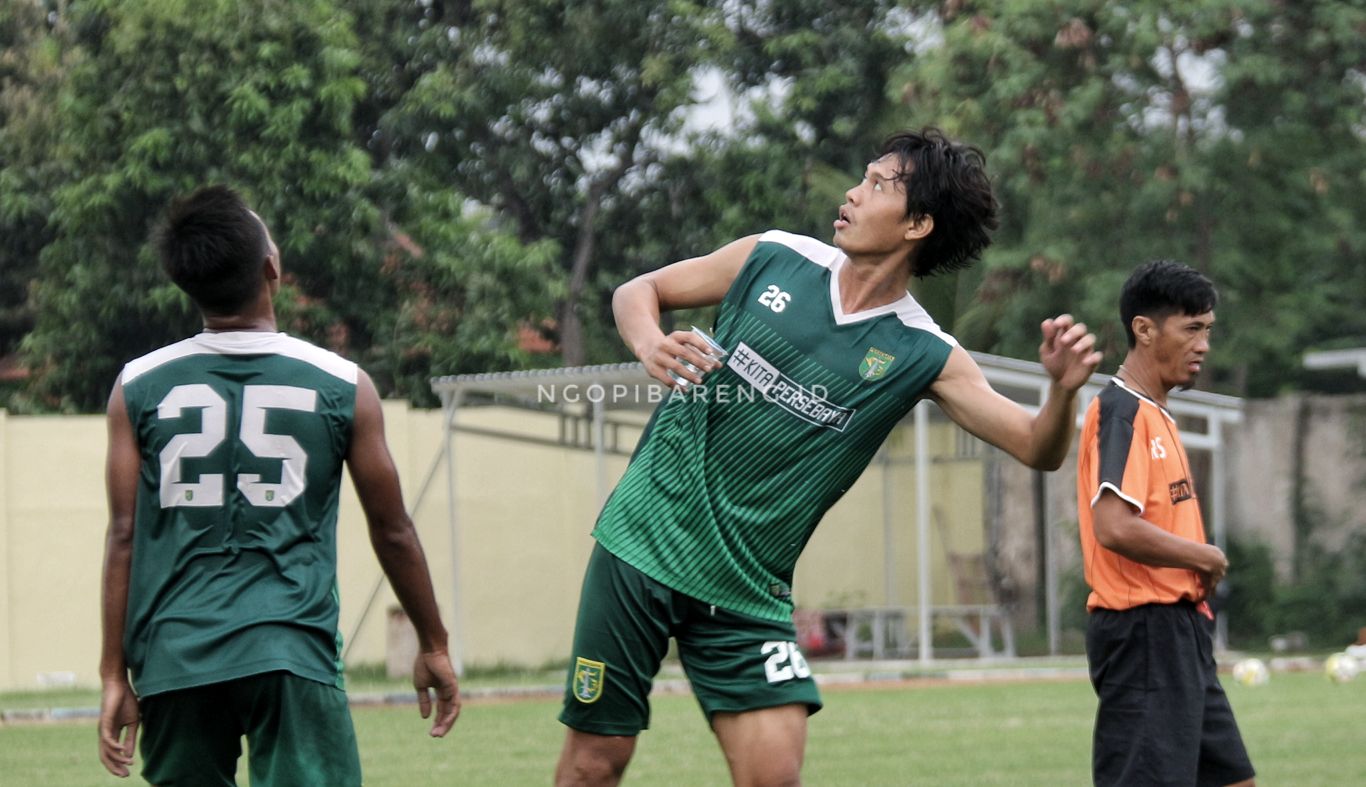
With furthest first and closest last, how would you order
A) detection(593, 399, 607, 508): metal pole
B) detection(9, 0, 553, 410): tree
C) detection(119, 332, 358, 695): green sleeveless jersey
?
detection(9, 0, 553, 410): tree
detection(593, 399, 607, 508): metal pole
detection(119, 332, 358, 695): green sleeveless jersey

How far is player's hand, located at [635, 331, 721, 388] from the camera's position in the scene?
4.96 m

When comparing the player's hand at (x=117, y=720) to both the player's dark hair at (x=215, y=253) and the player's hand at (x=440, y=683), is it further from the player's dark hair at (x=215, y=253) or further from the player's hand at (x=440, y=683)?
the player's dark hair at (x=215, y=253)

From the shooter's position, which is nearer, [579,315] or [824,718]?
[824,718]

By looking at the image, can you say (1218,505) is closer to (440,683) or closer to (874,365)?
(874,365)

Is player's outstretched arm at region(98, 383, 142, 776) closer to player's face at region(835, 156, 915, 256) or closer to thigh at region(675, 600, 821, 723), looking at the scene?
thigh at region(675, 600, 821, 723)

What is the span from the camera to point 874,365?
17.3 feet

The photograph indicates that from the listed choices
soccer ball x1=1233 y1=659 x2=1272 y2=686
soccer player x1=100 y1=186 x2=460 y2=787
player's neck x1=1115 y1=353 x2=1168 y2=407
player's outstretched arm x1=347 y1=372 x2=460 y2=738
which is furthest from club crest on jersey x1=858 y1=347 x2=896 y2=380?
soccer ball x1=1233 y1=659 x2=1272 y2=686

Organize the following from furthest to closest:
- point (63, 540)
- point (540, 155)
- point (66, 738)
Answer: point (540, 155) < point (63, 540) < point (66, 738)

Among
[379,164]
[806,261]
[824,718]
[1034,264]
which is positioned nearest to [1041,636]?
[1034,264]

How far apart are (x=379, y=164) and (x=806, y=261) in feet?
71.0

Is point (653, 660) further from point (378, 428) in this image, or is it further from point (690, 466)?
point (378, 428)

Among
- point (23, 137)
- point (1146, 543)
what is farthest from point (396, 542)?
point (23, 137)

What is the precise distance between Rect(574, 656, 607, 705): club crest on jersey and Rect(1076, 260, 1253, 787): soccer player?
1569 mm

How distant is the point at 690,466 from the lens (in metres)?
5.20
